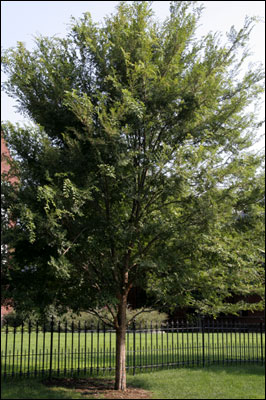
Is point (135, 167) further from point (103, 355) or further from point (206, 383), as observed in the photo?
point (103, 355)

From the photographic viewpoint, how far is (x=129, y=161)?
28.9ft

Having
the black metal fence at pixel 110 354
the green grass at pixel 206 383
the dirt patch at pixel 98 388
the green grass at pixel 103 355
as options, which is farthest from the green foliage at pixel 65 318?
the green grass at pixel 206 383

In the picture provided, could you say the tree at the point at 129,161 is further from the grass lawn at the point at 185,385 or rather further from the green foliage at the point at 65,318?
the grass lawn at the point at 185,385

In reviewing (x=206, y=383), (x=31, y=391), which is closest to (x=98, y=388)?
(x=31, y=391)

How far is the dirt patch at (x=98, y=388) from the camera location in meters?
9.20

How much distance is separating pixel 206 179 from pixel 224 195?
0.48 metres

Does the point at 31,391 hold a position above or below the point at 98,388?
above

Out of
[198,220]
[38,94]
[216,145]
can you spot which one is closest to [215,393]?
[198,220]

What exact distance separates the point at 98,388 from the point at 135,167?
5.14 m

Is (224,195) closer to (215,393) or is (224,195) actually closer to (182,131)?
(182,131)

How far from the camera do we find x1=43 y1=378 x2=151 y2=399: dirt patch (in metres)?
9.20

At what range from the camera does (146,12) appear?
935 centimetres

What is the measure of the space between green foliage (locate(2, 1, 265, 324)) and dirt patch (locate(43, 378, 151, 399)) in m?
1.92

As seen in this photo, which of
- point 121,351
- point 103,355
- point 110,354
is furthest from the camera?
point 103,355
